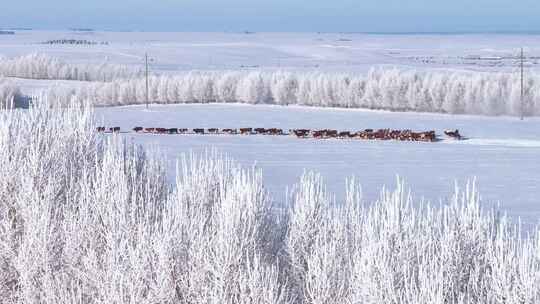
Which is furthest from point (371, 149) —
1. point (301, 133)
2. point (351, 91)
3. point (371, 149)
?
point (351, 91)

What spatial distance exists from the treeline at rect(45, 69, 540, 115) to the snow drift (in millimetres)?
21628

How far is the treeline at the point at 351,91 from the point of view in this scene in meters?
32.3

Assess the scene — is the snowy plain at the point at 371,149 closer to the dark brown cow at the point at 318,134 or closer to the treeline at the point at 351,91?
the dark brown cow at the point at 318,134

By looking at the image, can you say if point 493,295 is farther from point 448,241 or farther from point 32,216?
point 32,216

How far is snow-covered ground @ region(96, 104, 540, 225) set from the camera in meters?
17.6

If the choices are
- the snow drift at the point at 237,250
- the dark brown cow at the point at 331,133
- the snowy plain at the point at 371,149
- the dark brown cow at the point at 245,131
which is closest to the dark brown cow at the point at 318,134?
the dark brown cow at the point at 331,133

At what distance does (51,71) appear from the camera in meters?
47.8

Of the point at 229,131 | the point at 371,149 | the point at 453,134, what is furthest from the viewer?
the point at 229,131

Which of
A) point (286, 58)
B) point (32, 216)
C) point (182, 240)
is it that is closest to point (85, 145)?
point (32, 216)

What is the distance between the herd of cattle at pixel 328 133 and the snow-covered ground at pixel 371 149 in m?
0.40

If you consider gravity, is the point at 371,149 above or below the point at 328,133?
below

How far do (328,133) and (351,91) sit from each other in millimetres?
9178

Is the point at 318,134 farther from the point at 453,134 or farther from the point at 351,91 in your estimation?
the point at 351,91

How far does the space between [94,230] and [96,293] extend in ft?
3.25
